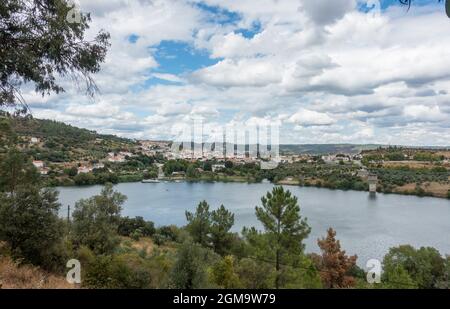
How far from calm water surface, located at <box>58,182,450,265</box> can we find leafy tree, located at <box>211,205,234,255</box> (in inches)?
388

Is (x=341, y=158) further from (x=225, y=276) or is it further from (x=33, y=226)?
(x=33, y=226)

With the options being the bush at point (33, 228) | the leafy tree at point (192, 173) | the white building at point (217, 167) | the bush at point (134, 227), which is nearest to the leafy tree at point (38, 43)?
the bush at point (33, 228)

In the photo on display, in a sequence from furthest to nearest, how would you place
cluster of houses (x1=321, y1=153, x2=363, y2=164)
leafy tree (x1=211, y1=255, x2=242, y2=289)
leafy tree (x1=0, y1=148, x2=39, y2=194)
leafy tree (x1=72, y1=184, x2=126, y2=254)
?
cluster of houses (x1=321, y1=153, x2=363, y2=164) → leafy tree (x1=0, y1=148, x2=39, y2=194) → leafy tree (x1=72, y1=184, x2=126, y2=254) → leafy tree (x1=211, y1=255, x2=242, y2=289)

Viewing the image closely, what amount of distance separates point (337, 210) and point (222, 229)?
23.9 meters

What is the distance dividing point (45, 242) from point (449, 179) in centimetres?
5657

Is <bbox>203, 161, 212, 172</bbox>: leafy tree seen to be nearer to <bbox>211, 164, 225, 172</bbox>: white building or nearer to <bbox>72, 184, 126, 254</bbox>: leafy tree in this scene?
<bbox>211, 164, 225, 172</bbox>: white building

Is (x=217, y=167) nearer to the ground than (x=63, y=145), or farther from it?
nearer to the ground

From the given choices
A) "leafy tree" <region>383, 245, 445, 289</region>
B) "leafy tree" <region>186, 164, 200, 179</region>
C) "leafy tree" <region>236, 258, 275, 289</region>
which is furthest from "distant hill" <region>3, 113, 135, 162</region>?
"leafy tree" <region>383, 245, 445, 289</region>

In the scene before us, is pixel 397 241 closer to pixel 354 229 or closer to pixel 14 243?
pixel 354 229

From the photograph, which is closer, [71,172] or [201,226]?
[201,226]

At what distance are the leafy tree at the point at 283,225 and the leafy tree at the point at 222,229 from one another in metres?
3.71

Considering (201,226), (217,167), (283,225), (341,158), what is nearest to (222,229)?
(201,226)

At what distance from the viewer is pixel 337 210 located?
123 feet

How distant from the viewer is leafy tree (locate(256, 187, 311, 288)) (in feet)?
40.2
